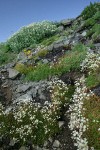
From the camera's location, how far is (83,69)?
1883 cm

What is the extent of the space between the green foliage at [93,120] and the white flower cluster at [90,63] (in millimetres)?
2679

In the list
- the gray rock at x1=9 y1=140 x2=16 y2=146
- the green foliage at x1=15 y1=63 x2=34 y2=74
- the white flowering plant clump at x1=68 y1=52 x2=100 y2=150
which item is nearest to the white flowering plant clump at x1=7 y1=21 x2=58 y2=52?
the green foliage at x1=15 y1=63 x2=34 y2=74

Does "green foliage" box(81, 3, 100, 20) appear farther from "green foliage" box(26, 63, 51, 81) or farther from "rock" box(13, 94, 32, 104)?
"rock" box(13, 94, 32, 104)

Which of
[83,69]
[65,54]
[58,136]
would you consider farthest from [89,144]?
[65,54]

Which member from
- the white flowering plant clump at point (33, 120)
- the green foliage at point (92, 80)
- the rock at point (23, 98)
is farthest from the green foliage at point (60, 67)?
the white flowering plant clump at point (33, 120)

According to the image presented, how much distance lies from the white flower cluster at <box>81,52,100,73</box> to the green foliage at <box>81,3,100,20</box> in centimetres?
1198

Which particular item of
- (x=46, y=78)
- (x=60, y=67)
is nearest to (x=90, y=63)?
(x=60, y=67)

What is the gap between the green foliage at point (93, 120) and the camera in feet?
44.0

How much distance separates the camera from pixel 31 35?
32.2 metres

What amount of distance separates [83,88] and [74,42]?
8.43 metres

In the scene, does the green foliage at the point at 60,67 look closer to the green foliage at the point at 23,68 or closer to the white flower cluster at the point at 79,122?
the green foliage at the point at 23,68

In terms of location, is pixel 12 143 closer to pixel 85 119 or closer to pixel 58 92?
pixel 58 92

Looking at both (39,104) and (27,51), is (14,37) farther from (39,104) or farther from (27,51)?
(39,104)

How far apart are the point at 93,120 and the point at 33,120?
121 inches
